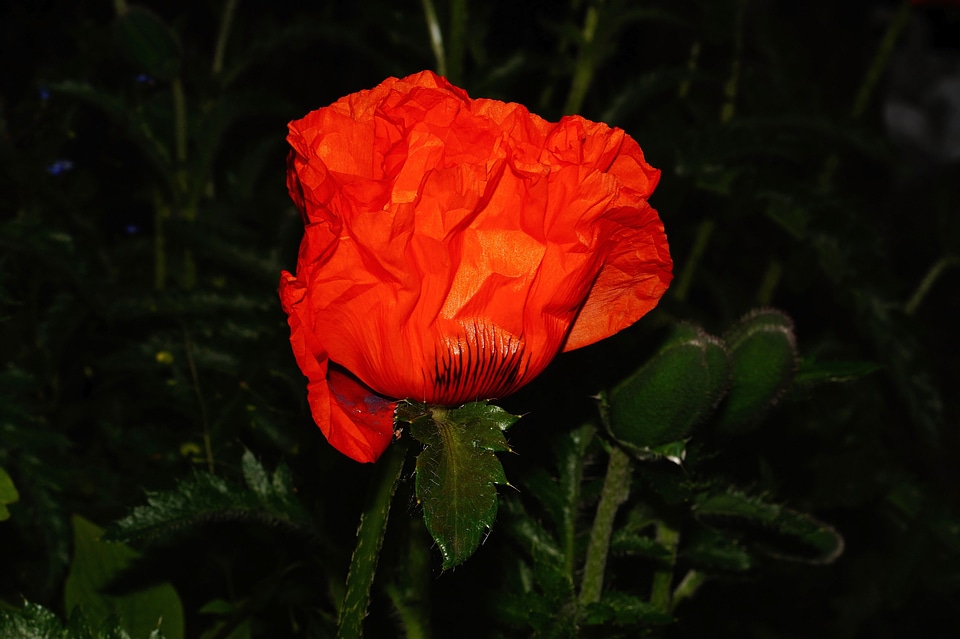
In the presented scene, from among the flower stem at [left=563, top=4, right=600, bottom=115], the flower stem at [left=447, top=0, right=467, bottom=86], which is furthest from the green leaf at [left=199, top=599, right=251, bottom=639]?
the flower stem at [left=563, top=4, right=600, bottom=115]

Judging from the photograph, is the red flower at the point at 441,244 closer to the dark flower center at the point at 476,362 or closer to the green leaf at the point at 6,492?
the dark flower center at the point at 476,362

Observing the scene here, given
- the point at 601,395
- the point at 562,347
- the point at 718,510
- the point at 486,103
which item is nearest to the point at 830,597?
the point at 718,510

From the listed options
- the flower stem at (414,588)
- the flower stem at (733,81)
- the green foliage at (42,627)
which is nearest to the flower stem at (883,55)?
the flower stem at (733,81)

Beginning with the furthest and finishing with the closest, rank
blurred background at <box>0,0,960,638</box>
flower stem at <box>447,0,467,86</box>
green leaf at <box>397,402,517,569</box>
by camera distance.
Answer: flower stem at <box>447,0,467,86</box>, blurred background at <box>0,0,960,638</box>, green leaf at <box>397,402,517,569</box>

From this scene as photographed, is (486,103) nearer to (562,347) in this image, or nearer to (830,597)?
(562,347)

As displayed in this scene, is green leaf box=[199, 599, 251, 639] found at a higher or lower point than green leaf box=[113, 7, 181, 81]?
lower

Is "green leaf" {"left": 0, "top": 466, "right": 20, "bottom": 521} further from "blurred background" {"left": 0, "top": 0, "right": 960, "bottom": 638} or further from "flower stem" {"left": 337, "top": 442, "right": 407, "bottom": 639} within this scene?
"flower stem" {"left": 337, "top": 442, "right": 407, "bottom": 639}
